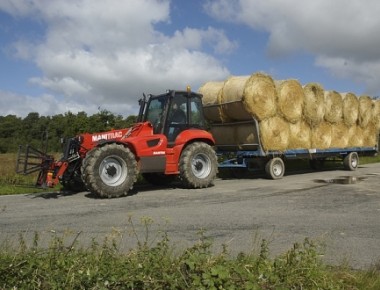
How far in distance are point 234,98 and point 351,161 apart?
6026mm

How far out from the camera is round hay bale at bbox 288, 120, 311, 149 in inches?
572

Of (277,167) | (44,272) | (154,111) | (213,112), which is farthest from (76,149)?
(44,272)

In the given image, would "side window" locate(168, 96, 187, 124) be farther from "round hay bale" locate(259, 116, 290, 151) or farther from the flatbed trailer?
"round hay bale" locate(259, 116, 290, 151)

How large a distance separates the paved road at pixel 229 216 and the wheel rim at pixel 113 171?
540mm

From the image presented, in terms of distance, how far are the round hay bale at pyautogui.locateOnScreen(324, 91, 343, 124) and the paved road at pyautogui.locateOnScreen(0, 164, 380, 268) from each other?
456cm

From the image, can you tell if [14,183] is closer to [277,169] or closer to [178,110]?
[178,110]

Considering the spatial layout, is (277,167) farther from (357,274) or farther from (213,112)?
(357,274)

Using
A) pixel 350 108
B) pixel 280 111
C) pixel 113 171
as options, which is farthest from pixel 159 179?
pixel 350 108

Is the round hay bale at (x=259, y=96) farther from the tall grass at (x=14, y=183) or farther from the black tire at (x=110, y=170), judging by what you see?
the tall grass at (x=14, y=183)

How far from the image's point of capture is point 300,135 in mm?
14844

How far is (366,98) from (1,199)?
535 inches

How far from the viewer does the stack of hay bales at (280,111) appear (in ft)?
44.0

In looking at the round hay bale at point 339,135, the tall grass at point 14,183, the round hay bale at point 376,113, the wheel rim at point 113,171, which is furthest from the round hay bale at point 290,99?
the tall grass at point 14,183

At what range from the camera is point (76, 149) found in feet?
34.7
